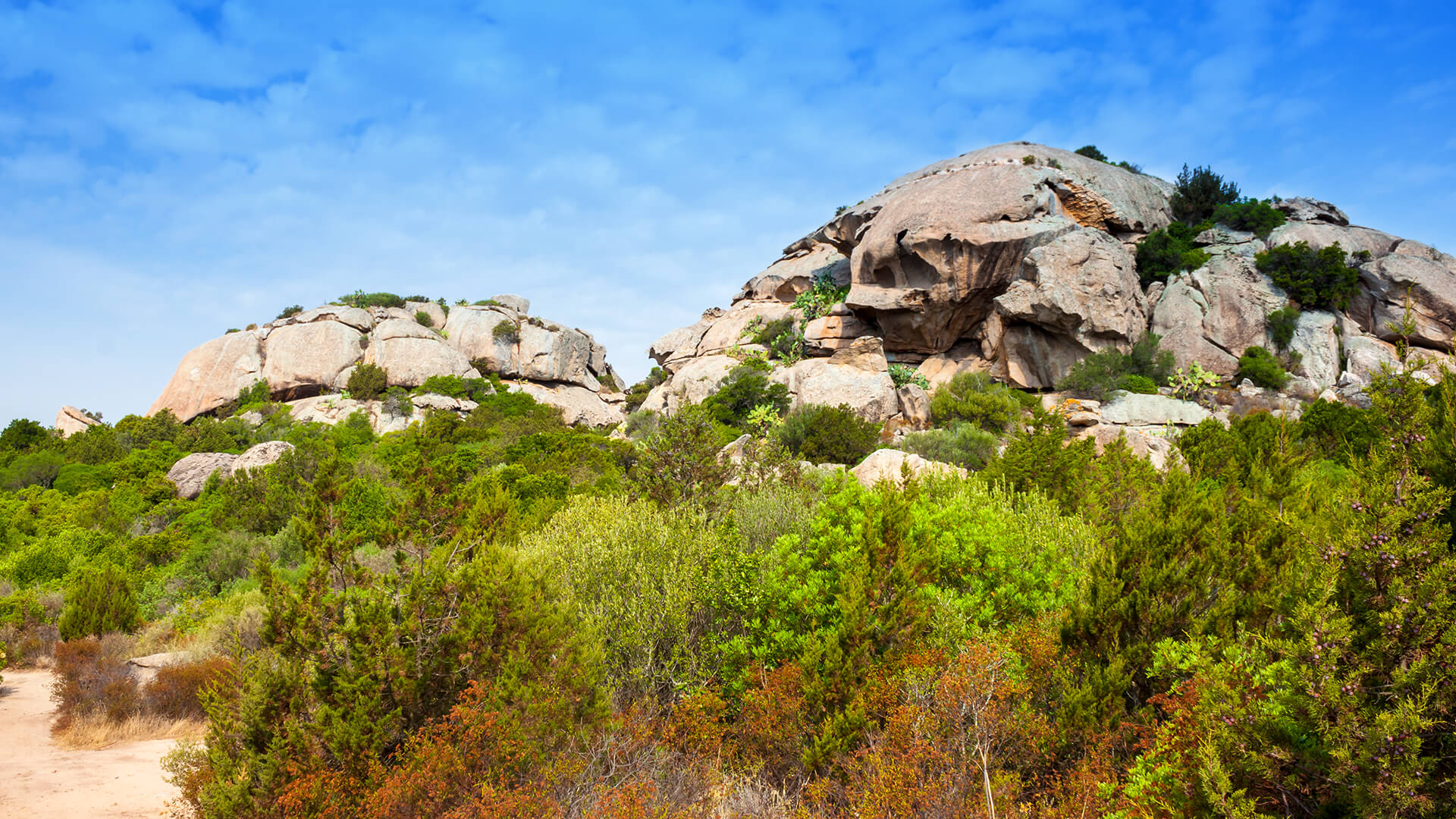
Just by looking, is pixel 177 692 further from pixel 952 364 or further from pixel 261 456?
pixel 952 364

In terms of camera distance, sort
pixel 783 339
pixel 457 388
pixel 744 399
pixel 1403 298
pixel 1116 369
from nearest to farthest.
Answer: pixel 1116 369 → pixel 1403 298 → pixel 744 399 → pixel 783 339 → pixel 457 388

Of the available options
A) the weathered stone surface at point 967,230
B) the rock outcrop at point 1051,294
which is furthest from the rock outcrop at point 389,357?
the weathered stone surface at point 967,230

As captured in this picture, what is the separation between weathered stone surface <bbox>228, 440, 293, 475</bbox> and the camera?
24625mm

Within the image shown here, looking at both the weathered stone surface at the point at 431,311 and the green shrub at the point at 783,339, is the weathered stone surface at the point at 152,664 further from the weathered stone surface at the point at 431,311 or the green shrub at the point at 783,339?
the weathered stone surface at the point at 431,311

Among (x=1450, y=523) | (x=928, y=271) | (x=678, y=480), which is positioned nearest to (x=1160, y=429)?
(x=928, y=271)

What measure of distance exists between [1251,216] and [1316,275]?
5844 mm

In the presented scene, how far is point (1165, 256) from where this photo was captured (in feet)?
104

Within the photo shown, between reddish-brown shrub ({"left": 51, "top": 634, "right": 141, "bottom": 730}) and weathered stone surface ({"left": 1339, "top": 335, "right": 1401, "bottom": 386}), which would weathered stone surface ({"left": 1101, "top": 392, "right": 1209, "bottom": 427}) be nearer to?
weathered stone surface ({"left": 1339, "top": 335, "right": 1401, "bottom": 386})

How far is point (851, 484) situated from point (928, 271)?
25.2m

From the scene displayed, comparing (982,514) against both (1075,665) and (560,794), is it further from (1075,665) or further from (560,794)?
(560,794)

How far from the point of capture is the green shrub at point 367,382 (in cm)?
3806

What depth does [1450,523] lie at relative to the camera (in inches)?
119

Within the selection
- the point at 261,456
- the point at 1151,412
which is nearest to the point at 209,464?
the point at 261,456

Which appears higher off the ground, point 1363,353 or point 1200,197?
point 1200,197
